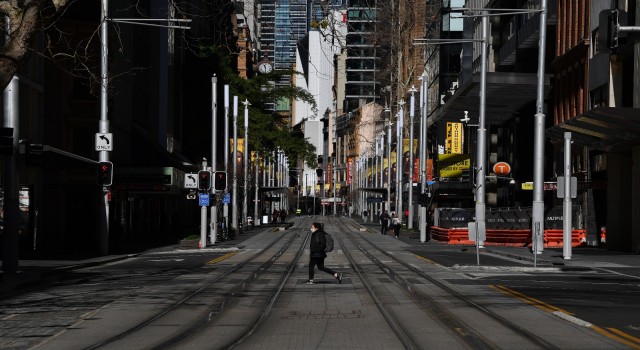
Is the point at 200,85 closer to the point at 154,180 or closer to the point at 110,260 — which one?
the point at 154,180

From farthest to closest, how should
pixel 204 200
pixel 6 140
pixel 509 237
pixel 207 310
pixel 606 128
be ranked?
pixel 509 237, pixel 204 200, pixel 606 128, pixel 6 140, pixel 207 310

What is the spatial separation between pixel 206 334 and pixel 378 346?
2.96 m

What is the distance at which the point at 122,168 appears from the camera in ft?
183

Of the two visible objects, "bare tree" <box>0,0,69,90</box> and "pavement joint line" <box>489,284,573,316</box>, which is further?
"pavement joint line" <box>489,284,573,316</box>

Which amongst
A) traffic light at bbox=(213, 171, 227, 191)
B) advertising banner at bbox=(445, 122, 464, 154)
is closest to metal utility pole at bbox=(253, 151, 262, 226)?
advertising banner at bbox=(445, 122, 464, 154)

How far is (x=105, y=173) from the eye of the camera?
41.3 m

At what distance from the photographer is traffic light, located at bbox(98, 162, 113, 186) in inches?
1623

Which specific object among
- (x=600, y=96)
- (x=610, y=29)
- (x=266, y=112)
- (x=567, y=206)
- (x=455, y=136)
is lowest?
(x=567, y=206)

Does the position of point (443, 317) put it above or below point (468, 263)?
above

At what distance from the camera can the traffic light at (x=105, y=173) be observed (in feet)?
135

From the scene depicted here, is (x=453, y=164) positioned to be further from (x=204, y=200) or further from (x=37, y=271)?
(x=37, y=271)

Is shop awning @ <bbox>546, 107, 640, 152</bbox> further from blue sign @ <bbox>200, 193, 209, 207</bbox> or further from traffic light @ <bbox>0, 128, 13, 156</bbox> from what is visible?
traffic light @ <bbox>0, 128, 13, 156</bbox>

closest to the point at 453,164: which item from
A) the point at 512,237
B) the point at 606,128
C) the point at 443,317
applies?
the point at 512,237

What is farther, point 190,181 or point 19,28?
point 190,181
